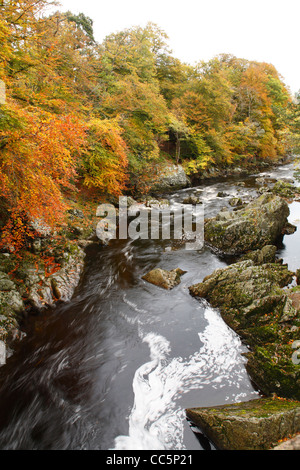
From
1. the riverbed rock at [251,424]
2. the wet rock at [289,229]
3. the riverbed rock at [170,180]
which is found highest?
the riverbed rock at [170,180]

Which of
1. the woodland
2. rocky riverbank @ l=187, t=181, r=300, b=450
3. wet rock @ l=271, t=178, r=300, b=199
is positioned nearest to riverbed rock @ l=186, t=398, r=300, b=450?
rocky riverbank @ l=187, t=181, r=300, b=450

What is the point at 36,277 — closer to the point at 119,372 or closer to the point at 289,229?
the point at 119,372

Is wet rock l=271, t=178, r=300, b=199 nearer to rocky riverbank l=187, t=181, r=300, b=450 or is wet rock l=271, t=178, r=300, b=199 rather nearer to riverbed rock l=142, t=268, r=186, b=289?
rocky riverbank l=187, t=181, r=300, b=450

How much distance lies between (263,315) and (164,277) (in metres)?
3.54

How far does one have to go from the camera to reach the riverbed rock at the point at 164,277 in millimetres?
8258

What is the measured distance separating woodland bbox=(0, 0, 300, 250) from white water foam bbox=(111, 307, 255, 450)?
17.9 ft

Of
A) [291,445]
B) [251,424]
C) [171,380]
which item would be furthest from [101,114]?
[291,445]

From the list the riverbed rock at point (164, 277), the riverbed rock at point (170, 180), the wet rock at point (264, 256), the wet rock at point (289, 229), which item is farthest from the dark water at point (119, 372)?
the riverbed rock at point (170, 180)

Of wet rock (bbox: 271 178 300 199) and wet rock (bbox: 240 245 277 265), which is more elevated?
wet rock (bbox: 271 178 300 199)

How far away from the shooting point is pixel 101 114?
14.8 metres

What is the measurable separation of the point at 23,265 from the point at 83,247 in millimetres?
3442

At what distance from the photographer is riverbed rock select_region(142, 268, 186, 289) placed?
826cm

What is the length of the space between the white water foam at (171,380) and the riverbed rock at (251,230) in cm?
464

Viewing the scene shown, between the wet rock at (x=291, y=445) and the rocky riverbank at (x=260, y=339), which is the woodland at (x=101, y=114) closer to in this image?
the rocky riverbank at (x=260, y=339)
